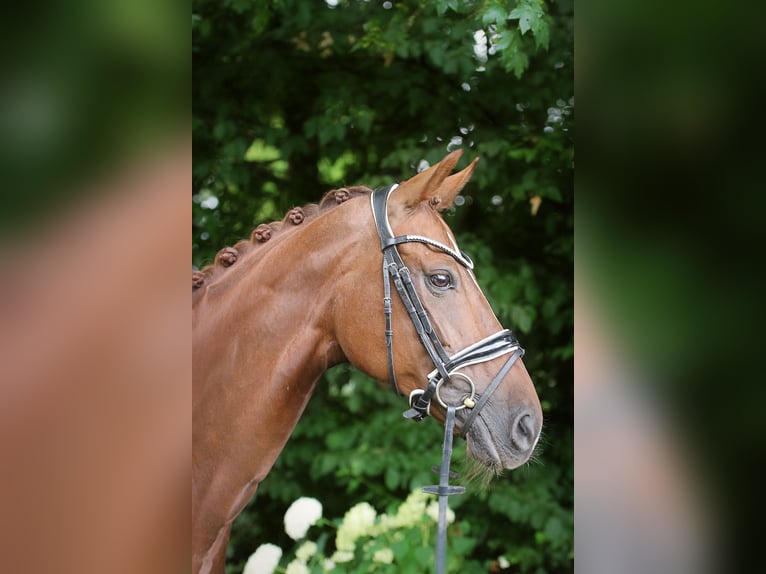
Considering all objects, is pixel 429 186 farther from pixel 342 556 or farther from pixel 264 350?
pixel 342 556

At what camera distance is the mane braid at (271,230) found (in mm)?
1751

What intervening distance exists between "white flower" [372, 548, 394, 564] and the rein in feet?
3.07

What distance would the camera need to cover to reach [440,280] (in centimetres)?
161

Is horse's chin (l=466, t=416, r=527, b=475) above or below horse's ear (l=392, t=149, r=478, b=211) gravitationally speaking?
below

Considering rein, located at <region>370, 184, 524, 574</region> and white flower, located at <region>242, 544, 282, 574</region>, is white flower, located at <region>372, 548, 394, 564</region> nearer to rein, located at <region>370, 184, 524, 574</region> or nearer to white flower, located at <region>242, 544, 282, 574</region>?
white flower, located at <region>242, 544, 282, 574</region>

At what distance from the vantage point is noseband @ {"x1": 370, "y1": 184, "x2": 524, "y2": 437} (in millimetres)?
1576

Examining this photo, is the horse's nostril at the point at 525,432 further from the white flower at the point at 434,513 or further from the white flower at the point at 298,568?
the white flower at the point at 298,568

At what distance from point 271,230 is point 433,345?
0.58 meters

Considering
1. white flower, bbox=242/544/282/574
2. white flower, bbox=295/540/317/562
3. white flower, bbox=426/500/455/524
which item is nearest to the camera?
white flower, bbox=242/544/282/574

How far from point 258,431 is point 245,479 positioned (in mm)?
140
